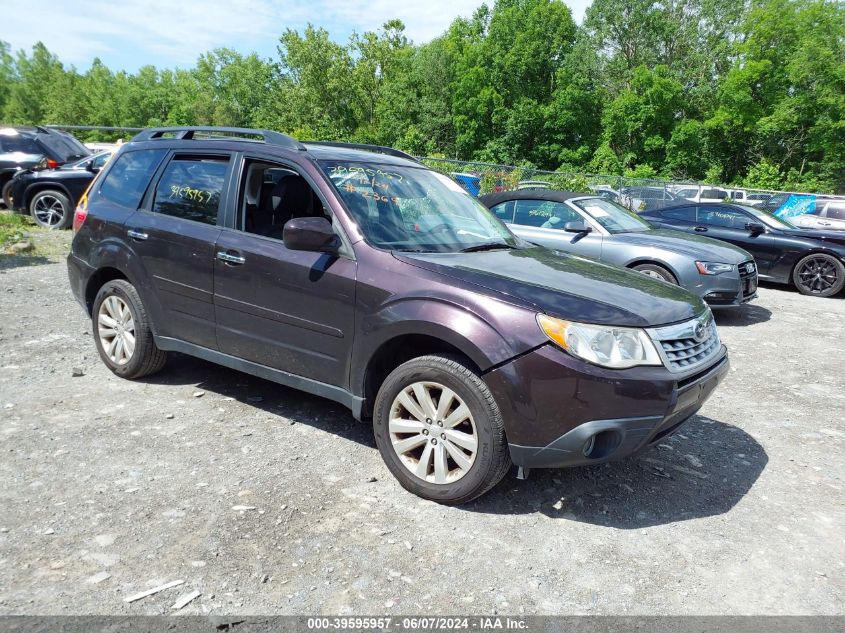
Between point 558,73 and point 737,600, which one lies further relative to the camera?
point 558,73

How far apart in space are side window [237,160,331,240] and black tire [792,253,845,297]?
31.7 feet

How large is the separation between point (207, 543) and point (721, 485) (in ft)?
9.45

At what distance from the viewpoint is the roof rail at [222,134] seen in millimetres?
4277

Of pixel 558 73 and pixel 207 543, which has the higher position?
pixel 558 73

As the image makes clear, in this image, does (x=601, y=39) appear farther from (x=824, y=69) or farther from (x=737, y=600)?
(x=737, y=600)

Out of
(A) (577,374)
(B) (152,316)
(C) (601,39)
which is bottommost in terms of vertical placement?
(B) (152,316)

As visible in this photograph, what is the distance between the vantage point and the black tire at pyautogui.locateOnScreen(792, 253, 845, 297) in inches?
419

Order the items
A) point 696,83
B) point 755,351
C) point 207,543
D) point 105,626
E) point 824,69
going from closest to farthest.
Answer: point 105,626 < point 207,543 < point 755,351 < point 824,69 < point 696,83

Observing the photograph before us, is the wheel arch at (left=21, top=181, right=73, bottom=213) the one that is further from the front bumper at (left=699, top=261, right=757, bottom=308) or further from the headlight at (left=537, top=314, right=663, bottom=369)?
the headlight at (left=537, top=314, right=663, bottom=369)

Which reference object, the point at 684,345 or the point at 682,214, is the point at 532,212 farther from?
the point at 684,345

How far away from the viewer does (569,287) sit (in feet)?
11.4

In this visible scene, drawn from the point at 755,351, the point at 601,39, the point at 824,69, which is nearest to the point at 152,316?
the point at 755,351

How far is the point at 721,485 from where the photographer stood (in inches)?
151

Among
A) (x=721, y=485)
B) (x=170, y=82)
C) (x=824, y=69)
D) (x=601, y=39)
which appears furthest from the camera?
(x=170, y=82)
